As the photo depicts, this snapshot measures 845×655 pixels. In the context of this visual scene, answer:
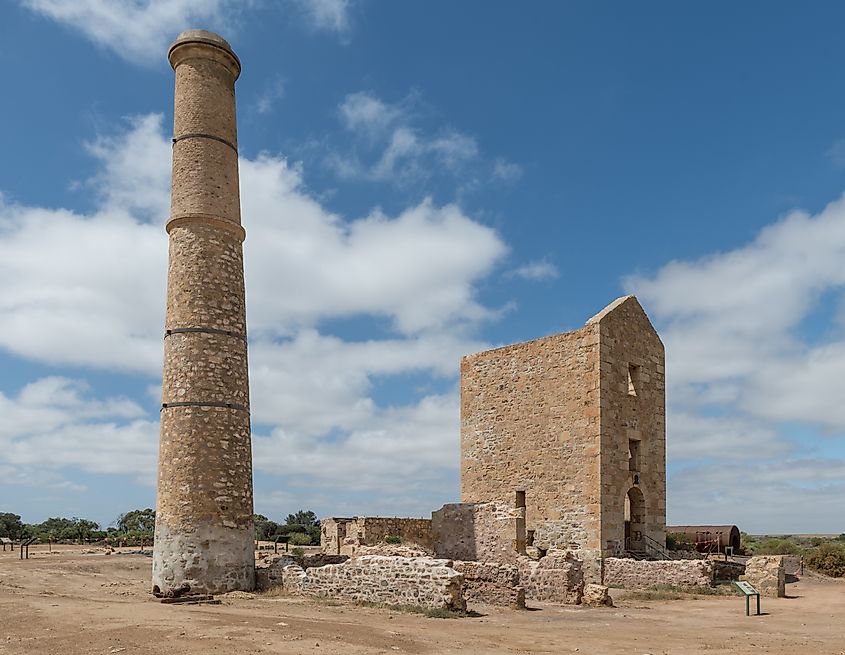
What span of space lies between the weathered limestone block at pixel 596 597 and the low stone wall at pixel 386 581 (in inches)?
147

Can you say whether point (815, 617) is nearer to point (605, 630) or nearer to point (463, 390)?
point (605, 630)

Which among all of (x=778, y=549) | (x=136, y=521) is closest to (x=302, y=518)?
(x=136, y=521)

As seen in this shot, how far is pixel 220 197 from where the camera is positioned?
1684 cm

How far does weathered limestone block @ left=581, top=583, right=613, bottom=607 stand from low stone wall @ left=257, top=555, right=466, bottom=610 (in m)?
3.72

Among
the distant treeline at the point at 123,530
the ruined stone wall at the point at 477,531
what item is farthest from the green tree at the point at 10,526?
the ruined stone wall at the point at 477,531

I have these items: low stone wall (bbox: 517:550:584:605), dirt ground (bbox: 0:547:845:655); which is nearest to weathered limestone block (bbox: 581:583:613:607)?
low stone wall (bbox: 517:550:584:605)

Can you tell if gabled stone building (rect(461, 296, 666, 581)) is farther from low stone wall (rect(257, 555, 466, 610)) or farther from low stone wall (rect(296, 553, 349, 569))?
low stone wall (rect(257, 555, 466, 610))

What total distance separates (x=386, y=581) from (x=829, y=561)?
1852 cm

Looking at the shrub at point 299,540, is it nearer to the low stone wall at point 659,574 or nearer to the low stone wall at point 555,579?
the low stone wall at point 659,574

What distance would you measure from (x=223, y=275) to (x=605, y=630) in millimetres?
10069

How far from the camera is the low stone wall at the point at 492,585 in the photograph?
1446 cm

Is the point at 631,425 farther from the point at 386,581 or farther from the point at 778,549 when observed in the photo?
the point at 778,549

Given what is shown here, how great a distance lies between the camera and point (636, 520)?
21.0 m

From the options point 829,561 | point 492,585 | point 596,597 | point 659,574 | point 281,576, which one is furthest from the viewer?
point 829,561
